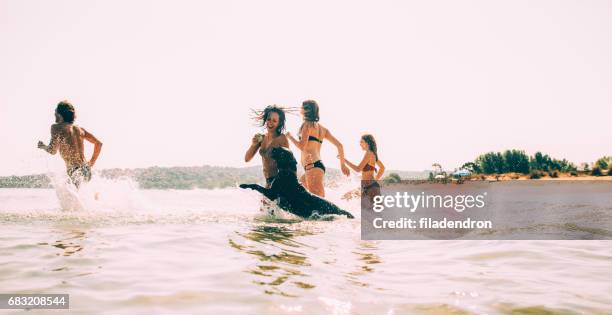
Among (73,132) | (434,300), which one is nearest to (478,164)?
(73,132)

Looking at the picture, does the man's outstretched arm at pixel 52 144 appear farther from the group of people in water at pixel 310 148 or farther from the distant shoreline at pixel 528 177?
the distant shoreline at pixel 528 177

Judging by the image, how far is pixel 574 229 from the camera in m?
8.25

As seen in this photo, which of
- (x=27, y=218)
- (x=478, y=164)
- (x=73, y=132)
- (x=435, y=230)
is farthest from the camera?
(x=478, y=164)

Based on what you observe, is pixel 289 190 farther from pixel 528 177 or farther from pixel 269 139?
pixel 528 177

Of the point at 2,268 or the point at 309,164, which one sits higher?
the point at 309,164

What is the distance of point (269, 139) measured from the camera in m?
9.12

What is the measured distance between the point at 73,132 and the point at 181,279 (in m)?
7.21

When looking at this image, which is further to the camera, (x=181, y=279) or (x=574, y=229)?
(x=574, y=229)

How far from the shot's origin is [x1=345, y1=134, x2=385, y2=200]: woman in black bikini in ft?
34.5

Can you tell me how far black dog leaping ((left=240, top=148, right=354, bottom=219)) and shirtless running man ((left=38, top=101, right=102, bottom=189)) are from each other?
14.5ft

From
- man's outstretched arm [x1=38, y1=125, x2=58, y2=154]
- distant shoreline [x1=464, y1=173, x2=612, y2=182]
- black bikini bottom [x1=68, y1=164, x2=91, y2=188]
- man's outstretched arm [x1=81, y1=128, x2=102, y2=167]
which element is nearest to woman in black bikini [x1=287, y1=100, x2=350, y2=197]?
man's outstretched arm [x1=81, y1=128, x2=102, y2=167]

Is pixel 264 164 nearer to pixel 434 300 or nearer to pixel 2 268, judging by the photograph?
pixel 2 268

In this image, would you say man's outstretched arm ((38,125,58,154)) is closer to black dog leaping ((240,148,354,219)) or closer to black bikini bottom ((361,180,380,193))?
black dog leaping ((240,148,354,219))

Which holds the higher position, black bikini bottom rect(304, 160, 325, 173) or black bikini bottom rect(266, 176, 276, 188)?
black bikini bottom rect(304, 160, 325, 173)
